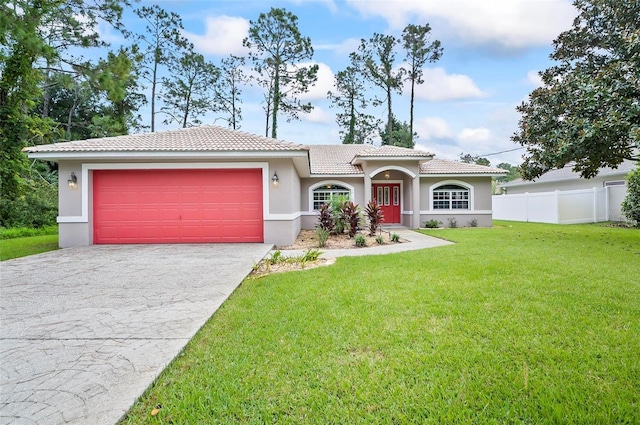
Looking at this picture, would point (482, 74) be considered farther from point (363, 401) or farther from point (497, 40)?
point (363, 401)

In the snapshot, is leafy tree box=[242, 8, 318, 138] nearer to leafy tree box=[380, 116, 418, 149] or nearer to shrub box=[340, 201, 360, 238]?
leafy tree box=[380, 116, 418, 149]

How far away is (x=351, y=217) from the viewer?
42.1ft

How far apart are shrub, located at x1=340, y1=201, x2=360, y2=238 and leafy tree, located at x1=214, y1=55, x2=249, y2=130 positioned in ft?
63.7

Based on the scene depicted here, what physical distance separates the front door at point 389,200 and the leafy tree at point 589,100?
7.62m

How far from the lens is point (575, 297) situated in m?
4.73

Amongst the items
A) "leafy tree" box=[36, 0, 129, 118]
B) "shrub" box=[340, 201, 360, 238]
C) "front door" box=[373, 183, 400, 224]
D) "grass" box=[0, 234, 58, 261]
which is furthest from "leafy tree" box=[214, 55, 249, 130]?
"grass" box=[0, 234, 58, 261]

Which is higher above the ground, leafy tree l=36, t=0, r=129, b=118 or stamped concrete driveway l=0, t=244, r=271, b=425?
leafy tree l=36, t=0, r=129, b=118

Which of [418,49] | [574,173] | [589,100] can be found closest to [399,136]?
[418,49]

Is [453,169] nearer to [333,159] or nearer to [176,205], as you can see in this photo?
[333,159]

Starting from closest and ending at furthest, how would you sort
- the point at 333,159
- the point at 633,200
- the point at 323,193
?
the point at 633,200 < the point at 323,193 < the point at 333,159

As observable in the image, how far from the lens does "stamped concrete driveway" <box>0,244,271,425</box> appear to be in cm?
247

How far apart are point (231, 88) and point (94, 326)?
27.7 meters

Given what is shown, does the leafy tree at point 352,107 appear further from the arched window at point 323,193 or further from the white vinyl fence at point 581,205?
the white vinyl fence at point 581,205

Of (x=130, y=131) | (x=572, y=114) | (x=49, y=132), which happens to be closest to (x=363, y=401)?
(x=572, y=114)
